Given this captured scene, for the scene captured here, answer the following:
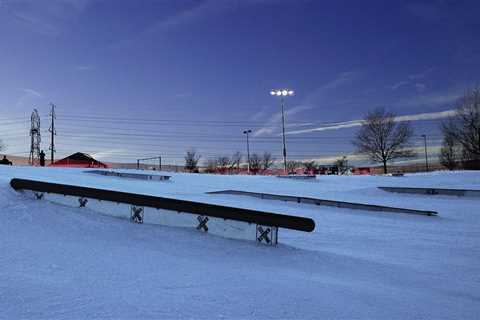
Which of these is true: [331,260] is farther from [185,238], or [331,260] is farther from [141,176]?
[141,176]

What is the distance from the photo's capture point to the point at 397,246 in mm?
6895

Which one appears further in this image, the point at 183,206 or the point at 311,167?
the point at 311,167

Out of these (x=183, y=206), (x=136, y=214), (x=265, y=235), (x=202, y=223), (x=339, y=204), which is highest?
(x=183, y=206)

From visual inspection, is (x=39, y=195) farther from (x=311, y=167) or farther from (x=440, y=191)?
(x=311, y=167)

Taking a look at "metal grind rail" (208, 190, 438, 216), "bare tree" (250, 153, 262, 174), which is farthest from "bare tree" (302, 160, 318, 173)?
"metal grind rail" (208, 190, 438, 216)

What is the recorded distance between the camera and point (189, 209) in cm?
586

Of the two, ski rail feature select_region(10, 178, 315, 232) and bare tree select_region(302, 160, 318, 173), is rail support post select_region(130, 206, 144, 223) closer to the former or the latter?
ski rail feature select_region(10, 178, 315, 232)

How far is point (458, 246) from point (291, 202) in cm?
647

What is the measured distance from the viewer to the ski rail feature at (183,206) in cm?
559

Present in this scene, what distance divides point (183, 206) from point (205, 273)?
201cm

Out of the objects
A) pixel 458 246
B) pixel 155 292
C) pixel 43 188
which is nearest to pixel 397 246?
pixel 458 246

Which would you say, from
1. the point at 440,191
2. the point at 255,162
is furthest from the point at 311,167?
the point at 440,191

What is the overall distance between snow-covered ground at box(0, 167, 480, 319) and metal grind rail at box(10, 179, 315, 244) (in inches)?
9.1

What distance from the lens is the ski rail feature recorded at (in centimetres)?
559
